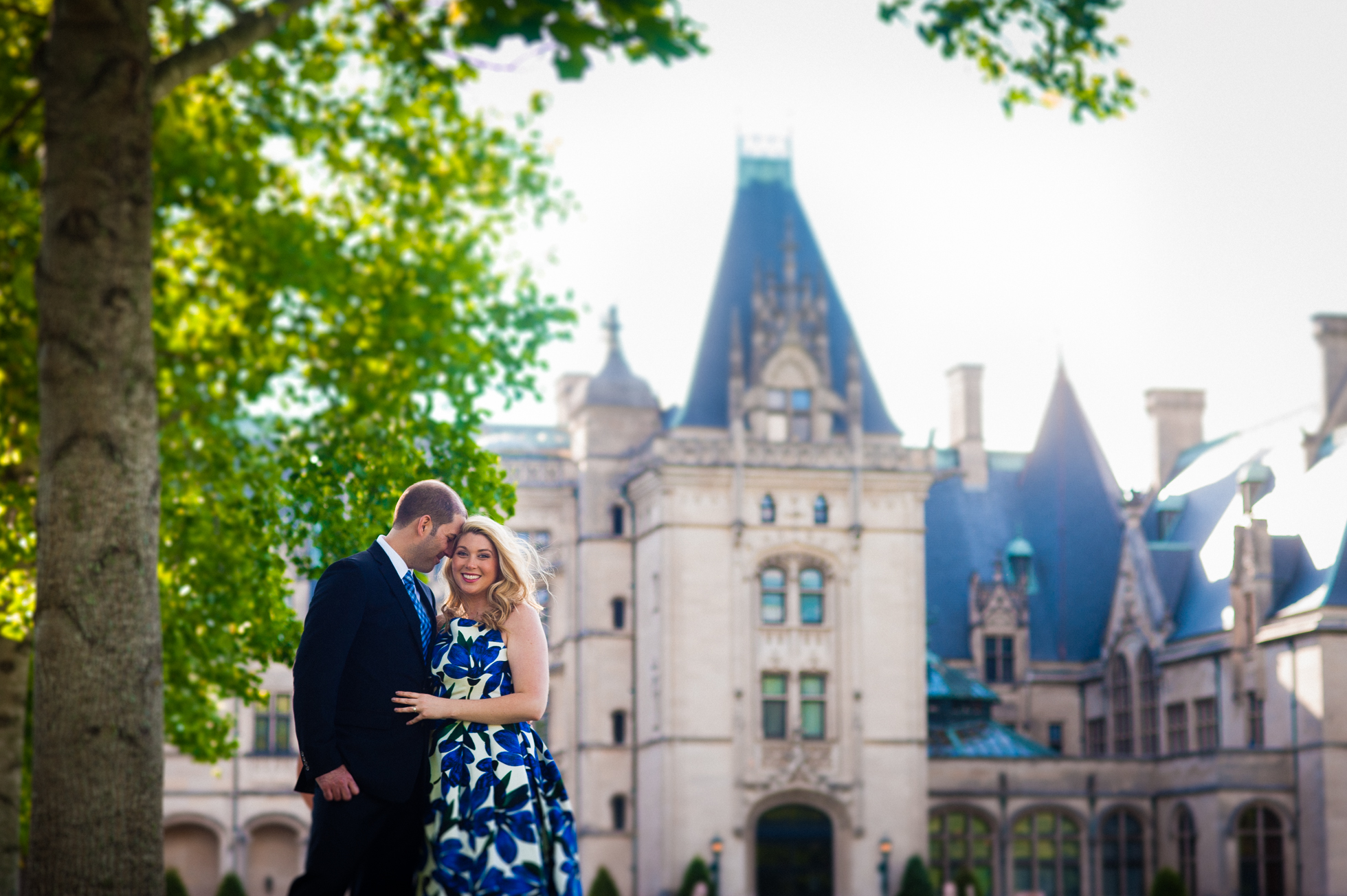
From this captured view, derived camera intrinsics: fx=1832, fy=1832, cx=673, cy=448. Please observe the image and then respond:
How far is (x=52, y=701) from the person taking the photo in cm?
888

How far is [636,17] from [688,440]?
32.1 m

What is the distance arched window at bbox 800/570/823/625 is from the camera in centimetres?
4109

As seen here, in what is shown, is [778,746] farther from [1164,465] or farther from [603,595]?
[1164,465]

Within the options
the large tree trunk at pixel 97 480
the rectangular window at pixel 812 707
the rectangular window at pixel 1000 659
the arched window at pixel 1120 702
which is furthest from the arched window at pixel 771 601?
the large tree trunk at pixel 97 480

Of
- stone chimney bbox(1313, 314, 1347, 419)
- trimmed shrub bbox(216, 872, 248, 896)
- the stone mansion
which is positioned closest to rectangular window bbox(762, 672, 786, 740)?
the stone mansion

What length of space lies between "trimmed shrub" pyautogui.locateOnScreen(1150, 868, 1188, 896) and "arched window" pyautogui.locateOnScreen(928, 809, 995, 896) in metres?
3.85

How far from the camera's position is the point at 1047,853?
135ft

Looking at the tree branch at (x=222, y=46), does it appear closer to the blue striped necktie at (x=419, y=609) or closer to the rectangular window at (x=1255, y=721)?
the blue striped necktie at (x=419, y=609)

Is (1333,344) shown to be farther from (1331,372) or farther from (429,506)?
(429,506)

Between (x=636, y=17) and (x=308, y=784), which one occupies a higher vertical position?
(x=636, y=17)

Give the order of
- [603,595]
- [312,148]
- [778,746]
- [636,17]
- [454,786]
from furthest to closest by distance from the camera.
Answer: [603,595], [778,746], [312,148], [636,17], [454,786]

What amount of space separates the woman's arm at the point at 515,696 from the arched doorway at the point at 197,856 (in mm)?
38821

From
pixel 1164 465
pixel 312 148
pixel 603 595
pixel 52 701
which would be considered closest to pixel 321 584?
pixel 52 701

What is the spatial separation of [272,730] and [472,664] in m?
38.5
